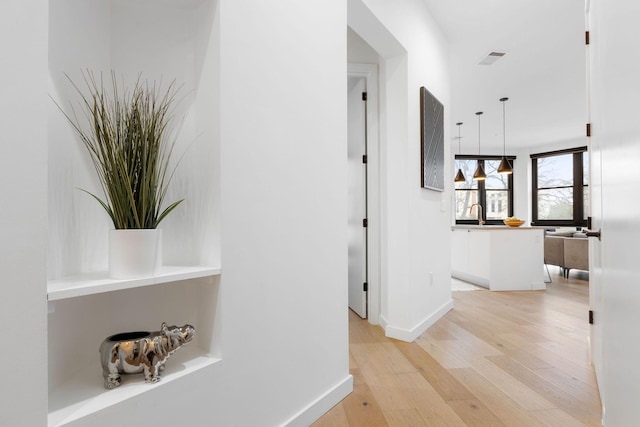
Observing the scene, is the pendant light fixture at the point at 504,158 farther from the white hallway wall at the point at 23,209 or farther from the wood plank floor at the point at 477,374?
the white hallway wall at the point at 23,209

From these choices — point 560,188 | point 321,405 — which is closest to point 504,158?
point 560,188

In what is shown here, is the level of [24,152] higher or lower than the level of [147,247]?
higher

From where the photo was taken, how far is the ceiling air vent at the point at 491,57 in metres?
4.12

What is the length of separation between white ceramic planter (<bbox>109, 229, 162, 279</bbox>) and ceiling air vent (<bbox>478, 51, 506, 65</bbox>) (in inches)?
169

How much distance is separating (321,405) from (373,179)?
2.06 metres

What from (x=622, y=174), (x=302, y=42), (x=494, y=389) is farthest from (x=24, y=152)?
(x=494, y=389)

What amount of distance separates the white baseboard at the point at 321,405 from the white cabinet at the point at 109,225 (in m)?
0.58

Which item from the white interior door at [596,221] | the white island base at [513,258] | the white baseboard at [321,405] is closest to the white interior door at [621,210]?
the white interior door at [596,221]

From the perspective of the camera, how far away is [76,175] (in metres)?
1.16

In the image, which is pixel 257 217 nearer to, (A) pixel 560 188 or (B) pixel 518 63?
(B) pixel 518 63

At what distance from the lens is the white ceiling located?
130 inches

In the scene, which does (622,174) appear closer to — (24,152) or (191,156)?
(191,156)

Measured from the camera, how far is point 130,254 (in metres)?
1.06

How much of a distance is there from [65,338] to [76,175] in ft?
1.63
